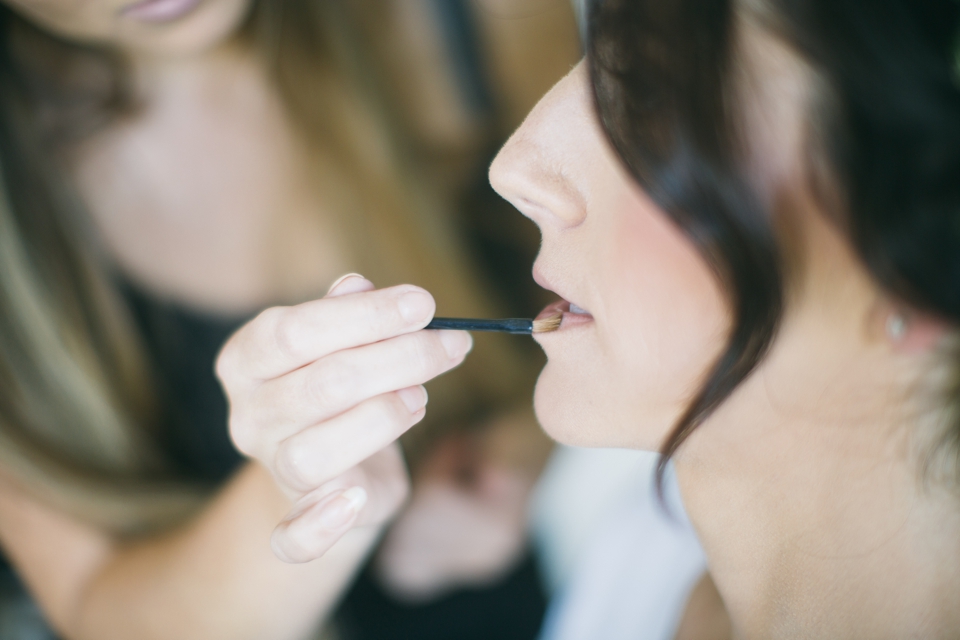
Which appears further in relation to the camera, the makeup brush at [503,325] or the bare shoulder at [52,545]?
the bare shoulder at [52,545]

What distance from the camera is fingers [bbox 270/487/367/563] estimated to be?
0.44 m

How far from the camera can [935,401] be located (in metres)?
0.34

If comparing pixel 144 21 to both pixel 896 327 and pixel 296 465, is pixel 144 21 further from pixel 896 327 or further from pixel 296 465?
pixel 896 327

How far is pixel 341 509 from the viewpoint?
0.44m

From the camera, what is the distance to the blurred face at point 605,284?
0.36 m

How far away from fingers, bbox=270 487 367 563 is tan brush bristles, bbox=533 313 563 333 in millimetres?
176

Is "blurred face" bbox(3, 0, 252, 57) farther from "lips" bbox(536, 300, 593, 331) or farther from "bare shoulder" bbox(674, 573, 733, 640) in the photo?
"bare shoulder" bbox(674, 573, 733, 640)

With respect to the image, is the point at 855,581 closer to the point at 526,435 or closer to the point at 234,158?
the point at 526,435

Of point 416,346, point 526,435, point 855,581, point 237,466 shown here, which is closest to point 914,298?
point 855,581

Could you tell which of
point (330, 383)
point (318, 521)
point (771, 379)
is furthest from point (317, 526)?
point (771, 379)

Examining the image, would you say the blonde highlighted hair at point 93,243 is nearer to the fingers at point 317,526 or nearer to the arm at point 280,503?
the arm at point 280,503

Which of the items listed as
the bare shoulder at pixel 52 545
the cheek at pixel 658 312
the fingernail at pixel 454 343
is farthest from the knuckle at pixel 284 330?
the bare shoulder at pixel 52 545

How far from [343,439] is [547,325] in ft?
0.54

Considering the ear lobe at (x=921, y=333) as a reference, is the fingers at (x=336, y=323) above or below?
above
